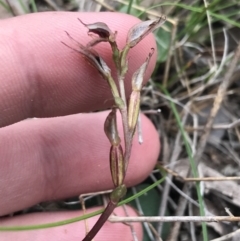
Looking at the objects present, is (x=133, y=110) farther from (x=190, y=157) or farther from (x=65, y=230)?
(x=65, y=230)

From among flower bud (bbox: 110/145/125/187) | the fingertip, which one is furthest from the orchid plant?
the fingertip

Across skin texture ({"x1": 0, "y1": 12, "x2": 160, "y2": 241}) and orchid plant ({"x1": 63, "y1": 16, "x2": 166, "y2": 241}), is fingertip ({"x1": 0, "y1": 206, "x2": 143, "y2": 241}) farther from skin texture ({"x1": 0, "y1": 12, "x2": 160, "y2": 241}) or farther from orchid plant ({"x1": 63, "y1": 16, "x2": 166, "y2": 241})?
orchid plant ({"x1": 63, "y1": 16, "x2": 166, "y2": 241})

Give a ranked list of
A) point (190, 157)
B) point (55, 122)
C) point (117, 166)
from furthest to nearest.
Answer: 1. point (55, 122)
2. point (190, 157)
3. point (117, 166)

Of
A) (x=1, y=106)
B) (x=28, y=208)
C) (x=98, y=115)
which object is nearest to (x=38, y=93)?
(x=1, y=106)

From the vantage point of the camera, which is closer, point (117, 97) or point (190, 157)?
point (117, 97)

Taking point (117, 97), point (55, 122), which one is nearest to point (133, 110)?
point (117, 97)

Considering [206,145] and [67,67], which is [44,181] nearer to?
[67,67]
